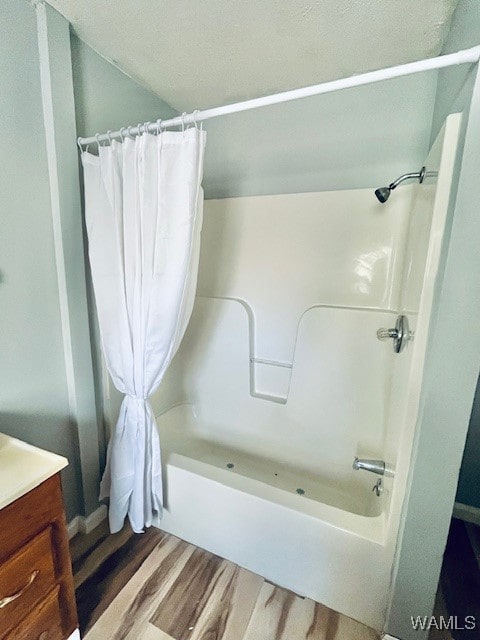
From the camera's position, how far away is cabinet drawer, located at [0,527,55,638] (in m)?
0.79

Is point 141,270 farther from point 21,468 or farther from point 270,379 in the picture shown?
point 270,379

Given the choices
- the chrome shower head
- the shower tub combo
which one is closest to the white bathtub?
the shower tub combo

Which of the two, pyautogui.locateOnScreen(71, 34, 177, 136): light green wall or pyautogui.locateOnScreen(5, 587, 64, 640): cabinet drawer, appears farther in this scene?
pyautogui.locateOnScreen(71, 34, 177, 136): light green wall

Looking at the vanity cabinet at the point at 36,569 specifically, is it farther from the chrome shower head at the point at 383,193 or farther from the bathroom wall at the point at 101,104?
the chrome shower head at the point at 383,193

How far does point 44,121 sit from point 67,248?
49cm

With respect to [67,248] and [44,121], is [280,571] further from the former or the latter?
[44,121]

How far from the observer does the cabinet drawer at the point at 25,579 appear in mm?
791

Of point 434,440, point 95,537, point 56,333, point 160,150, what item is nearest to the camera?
point 434,440

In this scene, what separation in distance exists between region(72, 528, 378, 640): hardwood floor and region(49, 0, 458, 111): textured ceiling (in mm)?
2237

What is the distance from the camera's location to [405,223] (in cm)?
151

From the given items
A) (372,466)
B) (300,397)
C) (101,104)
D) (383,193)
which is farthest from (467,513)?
(101,104)

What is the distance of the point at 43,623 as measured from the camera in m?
0.91

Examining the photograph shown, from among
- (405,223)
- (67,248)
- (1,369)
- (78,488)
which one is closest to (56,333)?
(1,369)

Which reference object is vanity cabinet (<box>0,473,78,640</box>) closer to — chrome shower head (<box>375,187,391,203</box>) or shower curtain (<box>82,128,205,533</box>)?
shower curtain (<box>82,128,205,533</box>)
